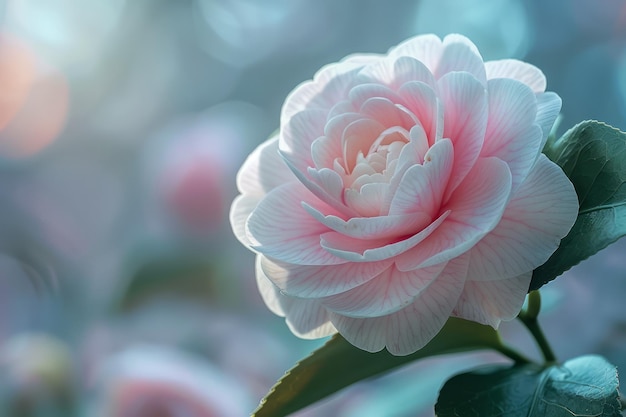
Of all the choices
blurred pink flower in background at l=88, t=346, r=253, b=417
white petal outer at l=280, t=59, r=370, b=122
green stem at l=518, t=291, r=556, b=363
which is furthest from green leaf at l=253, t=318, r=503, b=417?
blurred pink flower in background at l=88, t=346, r=253, b=417

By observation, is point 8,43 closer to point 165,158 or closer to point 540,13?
point 165,158

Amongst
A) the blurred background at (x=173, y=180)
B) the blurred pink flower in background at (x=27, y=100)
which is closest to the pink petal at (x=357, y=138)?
the blurred background at (x=173, y=180)

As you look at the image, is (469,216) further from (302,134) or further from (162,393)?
(162,393)

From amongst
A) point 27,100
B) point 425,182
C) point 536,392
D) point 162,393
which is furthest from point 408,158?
point 27,100

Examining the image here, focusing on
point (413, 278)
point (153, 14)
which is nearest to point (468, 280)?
point (413, 278)

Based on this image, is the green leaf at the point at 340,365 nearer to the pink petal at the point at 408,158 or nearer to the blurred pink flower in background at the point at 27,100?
the pink petal at the point at 408,158
